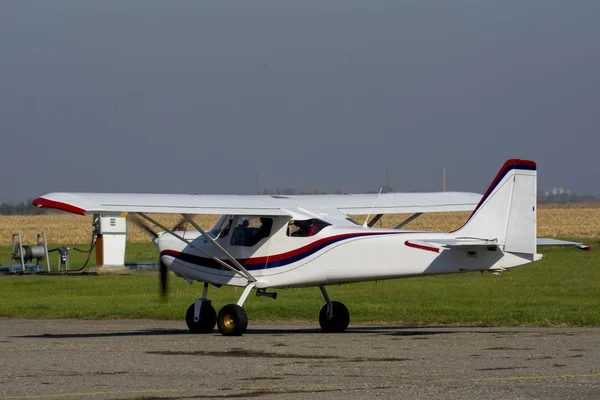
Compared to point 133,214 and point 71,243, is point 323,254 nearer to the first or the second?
point 133,214

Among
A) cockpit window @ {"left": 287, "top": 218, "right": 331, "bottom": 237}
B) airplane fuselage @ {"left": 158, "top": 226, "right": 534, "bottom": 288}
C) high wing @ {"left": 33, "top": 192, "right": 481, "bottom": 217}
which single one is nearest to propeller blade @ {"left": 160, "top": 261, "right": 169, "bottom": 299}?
airplane fuselage @ {"left": 158, "top": 226, "right": 534, "bottom": 288}

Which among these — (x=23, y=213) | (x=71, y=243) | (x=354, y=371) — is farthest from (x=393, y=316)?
(x=23, y=213)

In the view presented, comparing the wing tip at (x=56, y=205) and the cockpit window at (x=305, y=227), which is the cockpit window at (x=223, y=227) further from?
the wing tip at (x=56, y=205)

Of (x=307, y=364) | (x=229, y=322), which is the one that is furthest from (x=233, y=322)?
(x=307, y=364)

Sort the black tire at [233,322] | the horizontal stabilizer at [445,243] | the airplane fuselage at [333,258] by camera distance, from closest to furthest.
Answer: the horizontal stabilizer at [445,243] < the airplane fuselage at [333,258] < the black tire at [233,322]

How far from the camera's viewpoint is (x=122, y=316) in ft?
75.6

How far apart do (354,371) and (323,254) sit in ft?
17.5

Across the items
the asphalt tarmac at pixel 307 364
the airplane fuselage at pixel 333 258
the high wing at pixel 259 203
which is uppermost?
the high wing at pixel 259 203

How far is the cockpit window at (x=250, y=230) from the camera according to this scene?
18.3 m

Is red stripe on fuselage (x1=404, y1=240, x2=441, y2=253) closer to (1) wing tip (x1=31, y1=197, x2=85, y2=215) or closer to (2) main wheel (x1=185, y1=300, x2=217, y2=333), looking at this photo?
(2) main wheel (x1=185, y1=300, x2=217, y2=333)

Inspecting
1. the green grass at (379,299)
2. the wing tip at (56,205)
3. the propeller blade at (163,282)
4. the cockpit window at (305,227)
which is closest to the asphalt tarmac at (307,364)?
the propeller blade at (163,282)

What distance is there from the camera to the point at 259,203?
18.1 m

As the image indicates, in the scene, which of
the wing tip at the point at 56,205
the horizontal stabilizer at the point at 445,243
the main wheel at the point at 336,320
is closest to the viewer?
the wing tip at the point at 56,205

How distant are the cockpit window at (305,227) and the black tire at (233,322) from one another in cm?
161
